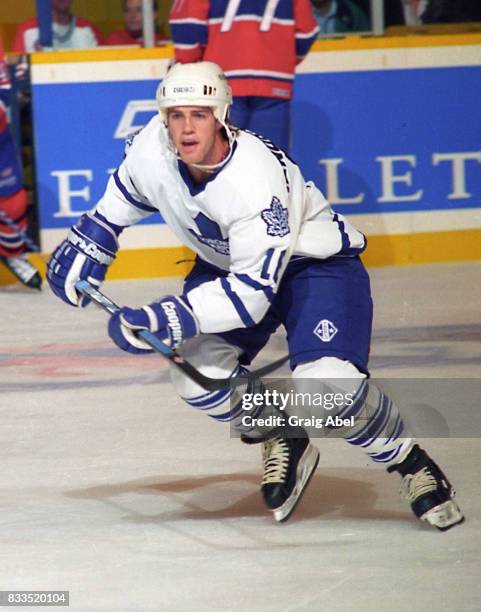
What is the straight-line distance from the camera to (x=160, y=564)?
9.25ft

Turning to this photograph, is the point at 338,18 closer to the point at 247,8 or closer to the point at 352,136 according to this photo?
the point at 352,136

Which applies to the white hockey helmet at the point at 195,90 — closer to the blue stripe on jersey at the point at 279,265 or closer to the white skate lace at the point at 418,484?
the blue stripe on jersey at the point at 279,265

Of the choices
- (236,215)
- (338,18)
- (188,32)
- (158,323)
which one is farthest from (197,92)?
(338,18)

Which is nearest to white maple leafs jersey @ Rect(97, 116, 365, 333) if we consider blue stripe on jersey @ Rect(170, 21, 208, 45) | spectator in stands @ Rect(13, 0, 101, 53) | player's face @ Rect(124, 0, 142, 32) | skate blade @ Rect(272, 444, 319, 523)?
skate blade @ Rect(272, 444, 319, 523)

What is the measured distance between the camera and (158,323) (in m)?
2.95

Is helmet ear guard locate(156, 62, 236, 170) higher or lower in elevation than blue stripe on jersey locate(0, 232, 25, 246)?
higher

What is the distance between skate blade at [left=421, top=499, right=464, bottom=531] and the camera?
3.03m

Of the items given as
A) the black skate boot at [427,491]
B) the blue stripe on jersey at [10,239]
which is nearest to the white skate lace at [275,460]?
the black skate boot at [427,491]

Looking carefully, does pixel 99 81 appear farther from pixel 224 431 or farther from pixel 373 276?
pixel 224 431

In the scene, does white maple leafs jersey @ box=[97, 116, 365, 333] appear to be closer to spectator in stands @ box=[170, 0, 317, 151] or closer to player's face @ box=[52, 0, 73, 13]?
spectator in stands @ box=[170, 0, 317, 151]

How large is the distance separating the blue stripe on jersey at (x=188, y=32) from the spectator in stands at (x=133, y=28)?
0.76 m

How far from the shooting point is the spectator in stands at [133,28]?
6.57 metres

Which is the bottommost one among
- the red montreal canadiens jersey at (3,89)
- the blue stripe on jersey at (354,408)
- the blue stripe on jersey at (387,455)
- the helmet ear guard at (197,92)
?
the red montreal canadiens jersey at (3,89)

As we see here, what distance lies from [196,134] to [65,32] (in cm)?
366
